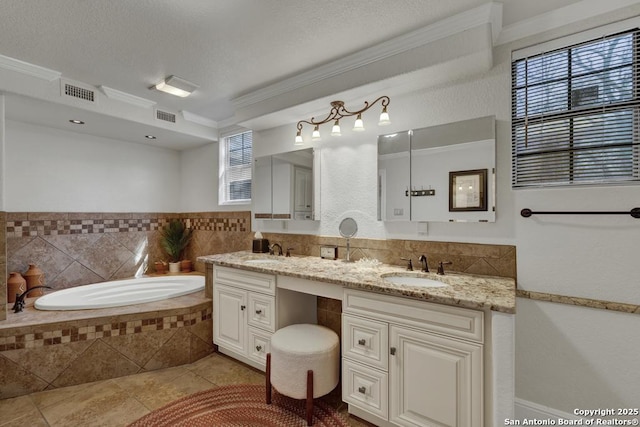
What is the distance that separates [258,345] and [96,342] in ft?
4.23

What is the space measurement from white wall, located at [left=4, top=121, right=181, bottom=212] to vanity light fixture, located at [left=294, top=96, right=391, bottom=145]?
233 centimetres

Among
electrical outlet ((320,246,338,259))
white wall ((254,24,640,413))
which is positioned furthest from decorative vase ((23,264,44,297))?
white wall ((254,24,640,413))

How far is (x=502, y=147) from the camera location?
1.89 m

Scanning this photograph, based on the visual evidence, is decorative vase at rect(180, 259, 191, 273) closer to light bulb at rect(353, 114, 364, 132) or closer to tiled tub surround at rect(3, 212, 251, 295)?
tiled tub surround at rect(3, 212, 251, 295)

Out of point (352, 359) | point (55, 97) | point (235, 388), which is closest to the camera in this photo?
point (352, 359)

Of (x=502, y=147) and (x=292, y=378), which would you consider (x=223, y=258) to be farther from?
(x=502, y=147)

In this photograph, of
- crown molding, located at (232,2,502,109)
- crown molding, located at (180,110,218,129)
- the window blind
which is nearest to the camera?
crown molding, located at (232,2,502,109)

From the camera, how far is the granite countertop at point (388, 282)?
142cm

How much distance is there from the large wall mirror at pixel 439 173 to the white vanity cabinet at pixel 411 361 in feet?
2.59

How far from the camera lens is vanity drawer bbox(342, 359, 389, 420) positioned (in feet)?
5.52

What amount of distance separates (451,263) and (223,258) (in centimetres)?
195

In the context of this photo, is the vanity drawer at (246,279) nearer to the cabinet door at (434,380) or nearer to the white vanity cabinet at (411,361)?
the white vanity cabinet at (411,361)

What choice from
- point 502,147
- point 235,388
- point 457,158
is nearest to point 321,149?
point 457,158

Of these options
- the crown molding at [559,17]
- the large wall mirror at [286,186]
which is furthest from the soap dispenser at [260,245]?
the crown molding at [559,17]
